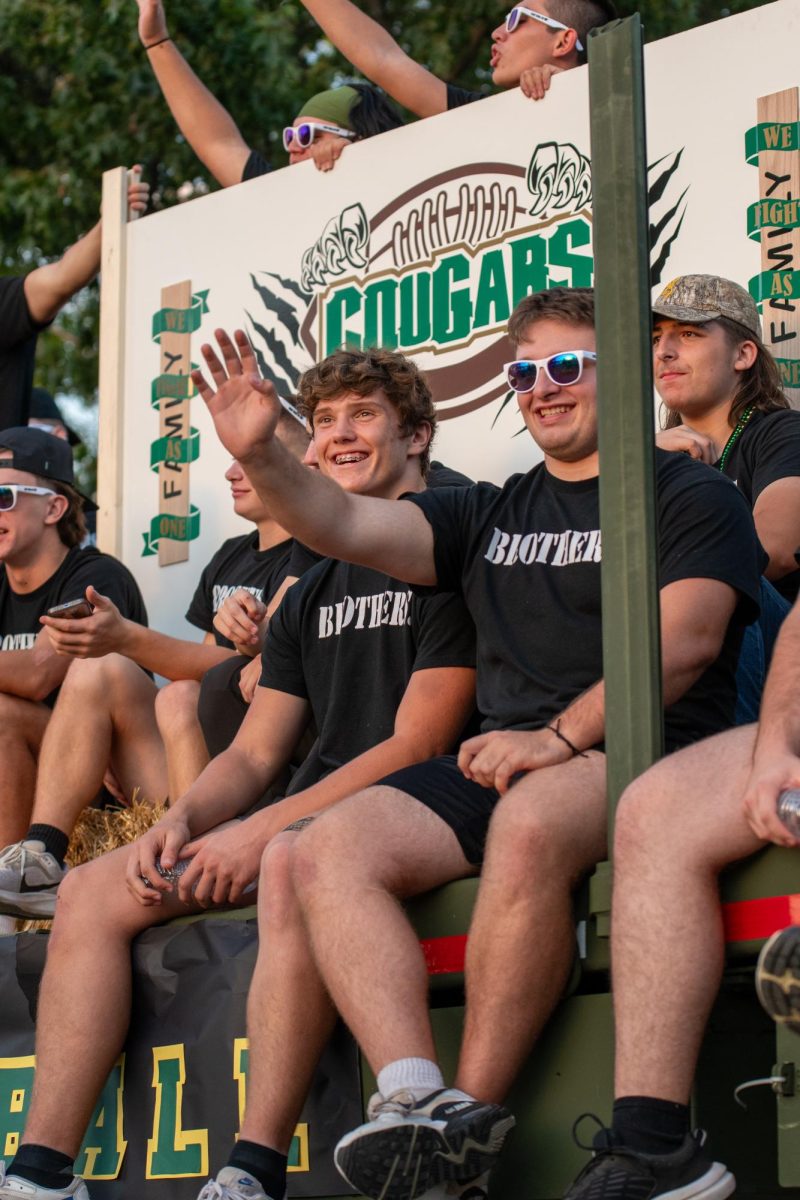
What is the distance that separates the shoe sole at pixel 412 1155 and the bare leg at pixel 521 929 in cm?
13

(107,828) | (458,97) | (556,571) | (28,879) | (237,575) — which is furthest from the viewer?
(458,97)

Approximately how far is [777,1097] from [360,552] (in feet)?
4.20

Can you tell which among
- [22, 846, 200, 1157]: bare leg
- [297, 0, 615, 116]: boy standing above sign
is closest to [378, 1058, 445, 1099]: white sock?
[22, 846, 200, 1157]: bare leg

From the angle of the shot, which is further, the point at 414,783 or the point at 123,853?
the point at 123,853

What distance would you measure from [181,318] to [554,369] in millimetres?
3238

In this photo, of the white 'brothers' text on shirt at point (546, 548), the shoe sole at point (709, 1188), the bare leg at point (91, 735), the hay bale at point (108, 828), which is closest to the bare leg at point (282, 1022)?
the white 'brothers' text on shirt at point (546, 548)

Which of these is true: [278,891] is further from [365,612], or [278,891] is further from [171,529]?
[171,529]

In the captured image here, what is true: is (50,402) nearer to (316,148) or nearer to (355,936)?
(316,148)

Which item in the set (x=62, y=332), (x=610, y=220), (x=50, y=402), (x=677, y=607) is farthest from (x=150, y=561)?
(x=62, y=332)

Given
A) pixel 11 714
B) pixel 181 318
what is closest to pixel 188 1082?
pixel 11 714

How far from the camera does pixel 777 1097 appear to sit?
270 centimetres

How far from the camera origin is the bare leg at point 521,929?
118 inches

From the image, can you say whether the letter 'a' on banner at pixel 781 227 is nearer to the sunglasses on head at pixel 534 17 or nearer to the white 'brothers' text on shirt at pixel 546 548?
the sunglasses on head at pixel 534 17

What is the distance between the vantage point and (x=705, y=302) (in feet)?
14.9
